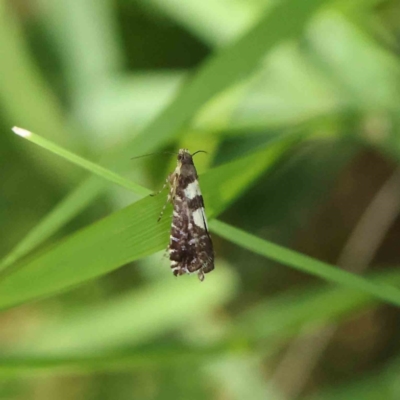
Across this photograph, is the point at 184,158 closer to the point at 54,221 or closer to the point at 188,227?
the point at 188,227

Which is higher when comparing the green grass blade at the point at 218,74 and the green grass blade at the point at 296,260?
the green grass blade at the point at 218,74

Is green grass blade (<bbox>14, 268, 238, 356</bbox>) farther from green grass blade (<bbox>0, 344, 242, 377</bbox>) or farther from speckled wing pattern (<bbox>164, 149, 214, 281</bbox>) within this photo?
speckled wing pattern (<bbox>164, 149, 214, 281</bbox>)

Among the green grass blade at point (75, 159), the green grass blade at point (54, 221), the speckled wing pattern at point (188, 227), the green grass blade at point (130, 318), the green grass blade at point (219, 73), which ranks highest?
the green grass blade at point (130, 318)

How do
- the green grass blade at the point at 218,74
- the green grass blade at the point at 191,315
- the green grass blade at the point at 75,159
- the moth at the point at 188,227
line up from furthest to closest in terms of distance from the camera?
the green grass blade at the point at 191,315 < the moth at the point at 188,227 < the green grass blade at the point at 218,74 < the green grass blade at the point at 75,159

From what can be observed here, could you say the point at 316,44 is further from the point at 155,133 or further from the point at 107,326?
the point at 107,326

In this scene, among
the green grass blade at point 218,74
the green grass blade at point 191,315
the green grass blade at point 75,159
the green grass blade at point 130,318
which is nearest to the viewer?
the green grass blade at point 75,159

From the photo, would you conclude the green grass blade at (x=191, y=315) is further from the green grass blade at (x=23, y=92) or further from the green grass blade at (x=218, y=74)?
the green grass blade at (x=23, y=92)

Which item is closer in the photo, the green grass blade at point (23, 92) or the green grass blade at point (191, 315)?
the green grass blade at point (191, 315)

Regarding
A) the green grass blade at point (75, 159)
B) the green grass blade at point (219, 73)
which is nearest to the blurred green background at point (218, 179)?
the green grass blade at point (219, 73)

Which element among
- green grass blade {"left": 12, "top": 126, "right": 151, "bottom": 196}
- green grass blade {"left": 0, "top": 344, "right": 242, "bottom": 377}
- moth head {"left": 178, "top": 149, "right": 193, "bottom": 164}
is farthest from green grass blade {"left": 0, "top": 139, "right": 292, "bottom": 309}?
moth head {"left": 178, "top": 149, "right": 193, "bottom": 164}
